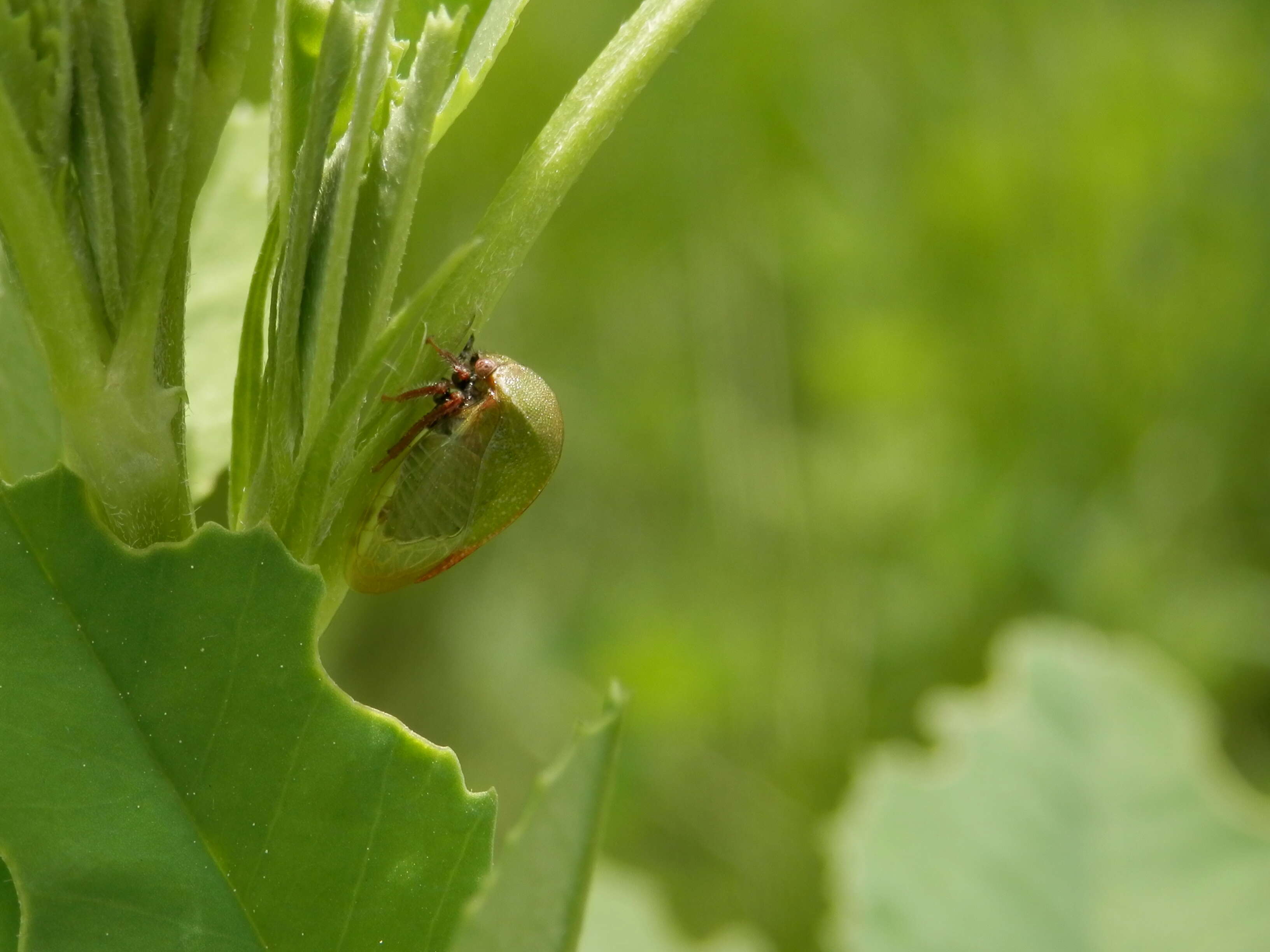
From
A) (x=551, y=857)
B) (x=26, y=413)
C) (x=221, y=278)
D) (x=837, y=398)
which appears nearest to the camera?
(x=551, y=857)

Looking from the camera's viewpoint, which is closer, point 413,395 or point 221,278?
point 413,395

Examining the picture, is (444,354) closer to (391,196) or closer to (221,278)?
(391,196)

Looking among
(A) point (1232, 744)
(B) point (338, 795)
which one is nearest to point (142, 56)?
(B) point (338, 795)

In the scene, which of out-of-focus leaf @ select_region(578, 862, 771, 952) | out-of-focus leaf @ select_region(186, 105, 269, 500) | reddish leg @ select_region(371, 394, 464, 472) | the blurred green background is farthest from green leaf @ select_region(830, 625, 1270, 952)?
the blurred green background

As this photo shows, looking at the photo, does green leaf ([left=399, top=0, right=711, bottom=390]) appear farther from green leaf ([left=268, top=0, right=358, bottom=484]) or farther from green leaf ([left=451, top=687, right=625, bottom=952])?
green leaf ([left=451, top=687, right=625, bottom=952])

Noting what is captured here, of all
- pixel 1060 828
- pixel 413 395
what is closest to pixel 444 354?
pixel 413 395

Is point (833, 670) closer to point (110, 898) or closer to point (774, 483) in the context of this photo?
point (774, 483)
